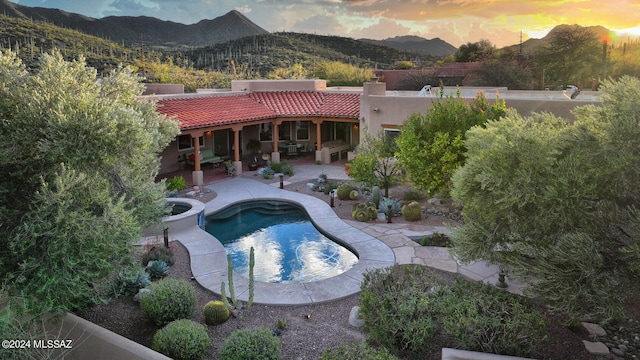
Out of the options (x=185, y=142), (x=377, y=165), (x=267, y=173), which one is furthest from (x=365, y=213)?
(x=185, y=142)

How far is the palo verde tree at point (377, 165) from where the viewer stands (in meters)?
18.6

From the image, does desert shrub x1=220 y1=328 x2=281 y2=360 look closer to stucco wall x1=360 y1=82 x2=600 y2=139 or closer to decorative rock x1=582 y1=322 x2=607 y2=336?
decorative rock x1=582 y1=322 x2=607 y2=336

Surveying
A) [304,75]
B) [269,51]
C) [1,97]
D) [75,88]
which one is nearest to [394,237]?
[75,88]

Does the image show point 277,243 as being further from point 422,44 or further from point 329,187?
point 422,44

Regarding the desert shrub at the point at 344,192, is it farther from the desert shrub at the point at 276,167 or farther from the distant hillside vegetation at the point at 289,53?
the distant hillside vegetation at the point at 289,53

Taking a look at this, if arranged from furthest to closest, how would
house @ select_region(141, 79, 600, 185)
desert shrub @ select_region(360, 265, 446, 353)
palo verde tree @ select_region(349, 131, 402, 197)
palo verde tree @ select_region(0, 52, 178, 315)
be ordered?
house @ select_region(141, 79, 600, 185) → palo verde tree @ select_region(349, 131, 402, 197) → desert shrub @ select_region(360, 265, 446, 353) → palo verde tree @ select_region(0, 52, 178, 315)

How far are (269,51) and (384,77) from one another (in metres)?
21.6

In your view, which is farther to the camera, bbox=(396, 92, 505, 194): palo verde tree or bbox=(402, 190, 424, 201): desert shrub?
bbox=(402, 190, 424, 201): desert shrub

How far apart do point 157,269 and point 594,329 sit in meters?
10.0

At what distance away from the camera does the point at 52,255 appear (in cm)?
724

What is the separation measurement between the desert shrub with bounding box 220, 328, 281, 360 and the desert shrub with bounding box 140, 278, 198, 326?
6.22ft

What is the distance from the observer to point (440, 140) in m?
15.0

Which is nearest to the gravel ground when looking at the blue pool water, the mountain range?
the blue pool water

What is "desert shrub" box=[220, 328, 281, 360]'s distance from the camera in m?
7.81
